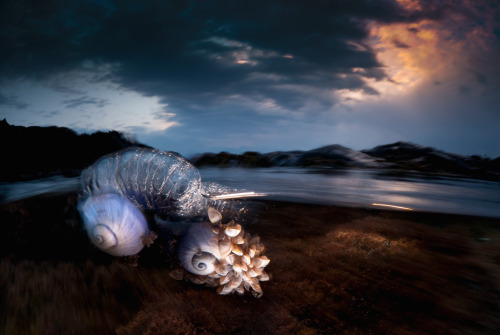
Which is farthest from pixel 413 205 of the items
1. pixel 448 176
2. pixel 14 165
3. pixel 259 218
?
pixel 14 165

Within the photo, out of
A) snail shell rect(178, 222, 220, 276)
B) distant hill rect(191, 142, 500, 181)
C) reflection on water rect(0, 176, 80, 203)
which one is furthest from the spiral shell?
distant hill rect(191, 142, 500, 181)

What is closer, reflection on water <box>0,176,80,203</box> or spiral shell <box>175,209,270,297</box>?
spiral shell <box>175,209,270,297</box>

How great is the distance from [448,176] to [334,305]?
634cm

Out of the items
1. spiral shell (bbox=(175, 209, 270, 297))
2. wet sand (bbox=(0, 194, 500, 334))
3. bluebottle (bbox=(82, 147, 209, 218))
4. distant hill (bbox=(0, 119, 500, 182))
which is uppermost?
distant hill (bbox=(0, 119, 500, 182))

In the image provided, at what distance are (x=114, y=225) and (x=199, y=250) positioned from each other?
75 centimetres

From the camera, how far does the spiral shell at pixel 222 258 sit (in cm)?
161

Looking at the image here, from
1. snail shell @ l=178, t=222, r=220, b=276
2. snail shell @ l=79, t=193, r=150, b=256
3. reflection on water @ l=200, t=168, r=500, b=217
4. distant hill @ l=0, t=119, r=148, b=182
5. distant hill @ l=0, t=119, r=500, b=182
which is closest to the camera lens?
snail shell @ l=178, t=222, r=220, b=276

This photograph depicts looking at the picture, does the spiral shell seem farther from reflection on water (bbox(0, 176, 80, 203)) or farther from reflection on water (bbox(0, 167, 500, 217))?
reflection on water (bbox(0, 176, 80, 203))

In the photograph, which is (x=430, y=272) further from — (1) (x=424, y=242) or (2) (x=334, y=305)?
(2) (x=334, y=305)

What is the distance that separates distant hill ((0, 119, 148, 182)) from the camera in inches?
230

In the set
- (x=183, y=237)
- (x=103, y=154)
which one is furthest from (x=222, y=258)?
(x=103, y=154)

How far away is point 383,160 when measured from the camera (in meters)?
8.23

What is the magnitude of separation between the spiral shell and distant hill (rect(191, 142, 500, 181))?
263 inches

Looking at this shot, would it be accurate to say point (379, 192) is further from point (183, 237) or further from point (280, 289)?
point (183, 237)
